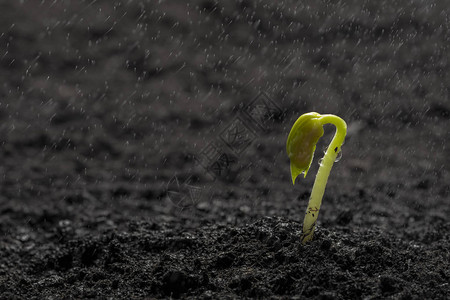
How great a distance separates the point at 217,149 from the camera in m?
4.31

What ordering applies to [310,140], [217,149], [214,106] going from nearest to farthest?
1. [310,140]
2. [217,149]
3. [214,106]

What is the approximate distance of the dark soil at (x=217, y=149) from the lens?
7.00 ft

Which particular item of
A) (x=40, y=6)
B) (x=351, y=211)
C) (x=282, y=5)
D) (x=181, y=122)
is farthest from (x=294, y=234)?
(x=40, y=6)

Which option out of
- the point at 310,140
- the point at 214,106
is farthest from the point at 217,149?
the point at 310,140

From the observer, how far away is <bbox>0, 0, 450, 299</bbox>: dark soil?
2.13m

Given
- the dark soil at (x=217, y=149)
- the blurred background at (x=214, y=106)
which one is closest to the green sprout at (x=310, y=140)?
the dark soil at (x=217, y=149)

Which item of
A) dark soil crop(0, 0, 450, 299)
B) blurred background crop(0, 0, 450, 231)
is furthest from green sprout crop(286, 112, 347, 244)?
blurred background crop(0, 0, 450, 231)

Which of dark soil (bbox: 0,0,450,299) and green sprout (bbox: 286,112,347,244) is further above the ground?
green sprout (bbox: 286,112,347,244)

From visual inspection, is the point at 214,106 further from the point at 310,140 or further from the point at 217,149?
the point at 310,140

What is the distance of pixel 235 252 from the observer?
2.19 m

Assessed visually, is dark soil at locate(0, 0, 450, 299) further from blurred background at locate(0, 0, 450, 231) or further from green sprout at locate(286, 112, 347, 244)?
green sprout at locate(286, 112, 347, 244)

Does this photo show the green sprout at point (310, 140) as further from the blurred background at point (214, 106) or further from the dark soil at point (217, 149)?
the blurred background at point (214, 106)

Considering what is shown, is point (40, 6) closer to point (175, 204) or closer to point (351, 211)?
point (175, 204)

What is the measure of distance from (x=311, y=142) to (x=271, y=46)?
381 cm
